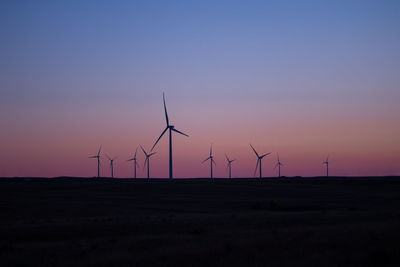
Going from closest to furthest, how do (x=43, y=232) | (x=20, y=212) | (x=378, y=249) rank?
(x=378, y=249) → (x=43, y=232) → (x=20, y=212)

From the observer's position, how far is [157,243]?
76.4 ft

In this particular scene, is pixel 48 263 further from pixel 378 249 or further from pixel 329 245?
pixel 378 249

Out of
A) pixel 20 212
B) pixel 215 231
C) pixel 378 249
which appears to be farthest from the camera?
pixel 20 212

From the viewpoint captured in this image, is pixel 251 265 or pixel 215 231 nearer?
pixel 251 265

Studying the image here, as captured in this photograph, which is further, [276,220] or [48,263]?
[276,220]

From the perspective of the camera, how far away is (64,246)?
23906mm

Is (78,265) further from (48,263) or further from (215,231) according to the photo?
(215,231)

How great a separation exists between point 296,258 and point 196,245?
5.56 m

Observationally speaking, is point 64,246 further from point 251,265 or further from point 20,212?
point 20,212

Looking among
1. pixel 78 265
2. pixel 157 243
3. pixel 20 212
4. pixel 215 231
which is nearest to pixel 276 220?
pixel 215 231

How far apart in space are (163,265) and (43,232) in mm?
13936

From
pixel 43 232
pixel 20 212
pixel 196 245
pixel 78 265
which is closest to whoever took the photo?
pixel 78 265

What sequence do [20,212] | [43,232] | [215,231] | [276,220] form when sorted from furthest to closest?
[20,212]
[276,220]
[43,232]
[215,231]

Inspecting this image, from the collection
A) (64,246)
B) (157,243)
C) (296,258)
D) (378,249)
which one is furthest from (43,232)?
(378,249)
